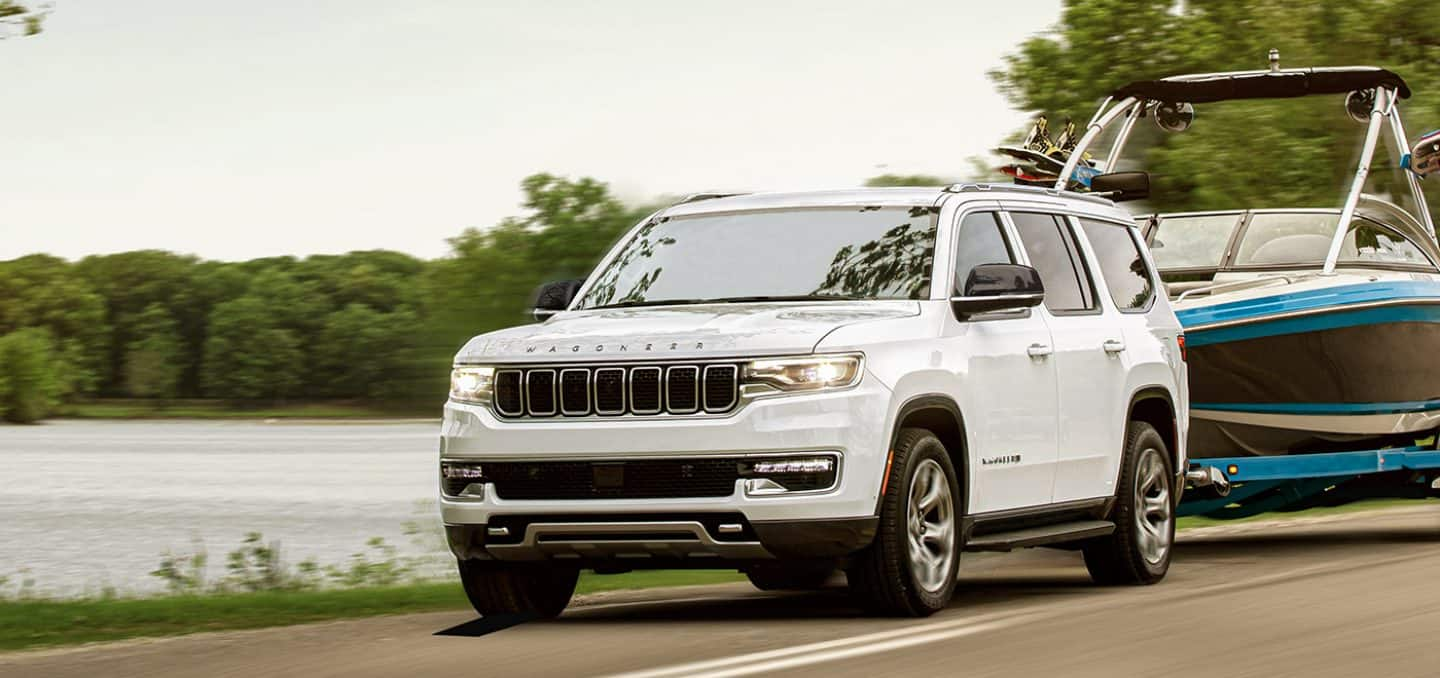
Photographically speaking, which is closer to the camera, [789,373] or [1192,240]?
[789,373]

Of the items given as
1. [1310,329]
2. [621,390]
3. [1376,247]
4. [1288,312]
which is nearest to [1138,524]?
[1288,312]

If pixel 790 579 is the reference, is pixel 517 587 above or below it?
above

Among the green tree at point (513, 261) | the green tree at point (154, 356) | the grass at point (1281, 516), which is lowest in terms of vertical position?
the green tree at point (154, 356)

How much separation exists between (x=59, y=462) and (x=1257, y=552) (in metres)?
82.3

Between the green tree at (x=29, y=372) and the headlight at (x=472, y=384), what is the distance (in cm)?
11354

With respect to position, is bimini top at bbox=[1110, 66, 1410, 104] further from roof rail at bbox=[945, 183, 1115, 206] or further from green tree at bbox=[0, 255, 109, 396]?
green tree at bbox=[0, 255, 109, 396]

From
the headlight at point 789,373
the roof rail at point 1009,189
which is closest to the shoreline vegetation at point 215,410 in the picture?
the roof rail at point 1009,189

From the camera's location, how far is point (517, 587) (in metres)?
9.73

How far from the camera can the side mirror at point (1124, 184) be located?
14.7 meters

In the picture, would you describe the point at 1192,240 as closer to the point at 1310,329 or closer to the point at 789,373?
the point at 1310,329

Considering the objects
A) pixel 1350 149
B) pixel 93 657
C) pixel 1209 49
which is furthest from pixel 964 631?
pixel 1209 49

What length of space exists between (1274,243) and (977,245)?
17.8 feet

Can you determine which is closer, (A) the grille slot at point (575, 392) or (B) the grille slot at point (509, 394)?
(A) the grille slot at point (575, 392)

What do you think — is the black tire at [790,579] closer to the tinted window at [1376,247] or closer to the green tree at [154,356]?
the tinted window at [1376,247]
